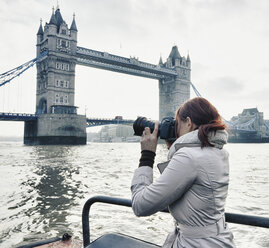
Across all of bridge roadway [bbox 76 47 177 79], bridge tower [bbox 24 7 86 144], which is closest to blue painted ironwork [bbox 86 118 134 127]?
bridge tower [bbox 24 7 86 144]

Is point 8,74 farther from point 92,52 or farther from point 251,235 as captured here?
point 251,235

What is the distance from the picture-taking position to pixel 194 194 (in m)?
1.16

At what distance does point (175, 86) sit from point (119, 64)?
1625 centimetres

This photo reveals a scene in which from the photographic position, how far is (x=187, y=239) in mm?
1166

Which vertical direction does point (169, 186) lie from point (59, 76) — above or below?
below

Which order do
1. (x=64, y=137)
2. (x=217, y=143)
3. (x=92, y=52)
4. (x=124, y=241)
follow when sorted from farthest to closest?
(x=92, y=52), (x=64, y=137), (x=124, y=241), (x=217, y=143)

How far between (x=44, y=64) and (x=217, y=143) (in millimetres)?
47958

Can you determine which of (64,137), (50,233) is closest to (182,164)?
(50,233)

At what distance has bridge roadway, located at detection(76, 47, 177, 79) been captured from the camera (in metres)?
48.3

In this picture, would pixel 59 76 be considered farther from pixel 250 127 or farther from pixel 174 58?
pixel 250 127

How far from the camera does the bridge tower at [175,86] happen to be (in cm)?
6275

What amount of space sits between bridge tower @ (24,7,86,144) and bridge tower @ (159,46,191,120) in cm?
2641

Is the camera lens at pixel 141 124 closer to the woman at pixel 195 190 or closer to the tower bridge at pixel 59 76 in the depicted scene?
the woman at pixel 195 190

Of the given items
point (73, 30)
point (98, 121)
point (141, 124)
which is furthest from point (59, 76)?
point (141, 124)
